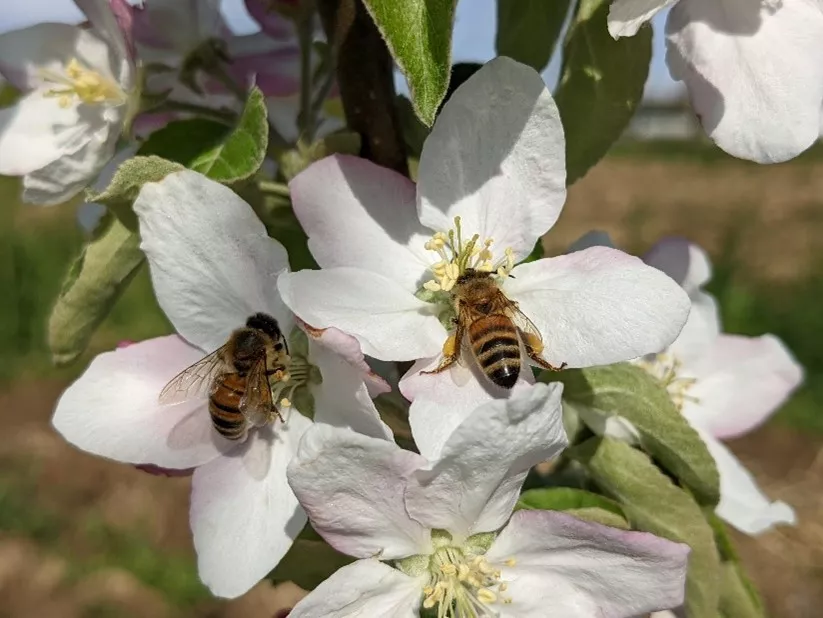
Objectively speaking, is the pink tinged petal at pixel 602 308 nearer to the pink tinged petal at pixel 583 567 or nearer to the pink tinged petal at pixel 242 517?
the pink tinged petal at pixel 583 567

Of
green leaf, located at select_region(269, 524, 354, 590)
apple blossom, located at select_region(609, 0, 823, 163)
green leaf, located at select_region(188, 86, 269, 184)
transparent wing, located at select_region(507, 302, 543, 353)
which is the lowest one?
green leaf, located at select_region(269, 524, 354, 590)

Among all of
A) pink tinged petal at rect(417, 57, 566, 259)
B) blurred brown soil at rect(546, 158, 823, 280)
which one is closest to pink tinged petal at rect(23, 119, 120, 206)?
pink tinged petal at rect(417, 57, 566, 259)

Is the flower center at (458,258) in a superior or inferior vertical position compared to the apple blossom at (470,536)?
superior

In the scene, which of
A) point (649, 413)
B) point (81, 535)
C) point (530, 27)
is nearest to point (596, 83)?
point (530, 27)

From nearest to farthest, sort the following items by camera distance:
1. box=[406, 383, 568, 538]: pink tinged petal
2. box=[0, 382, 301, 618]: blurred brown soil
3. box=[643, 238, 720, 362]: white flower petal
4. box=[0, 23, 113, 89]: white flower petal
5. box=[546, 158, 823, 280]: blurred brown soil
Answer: box=[406, 383, 568, 538]: pink tinged petal
box=[0, 23, 113, 89]: white flower petal
box=[643, 238, 720, 362]: white flower petal
box=[0, 382, 301, 618]: blurred brown soil
box=[546, 158, 823, 280]: blurred brown soil

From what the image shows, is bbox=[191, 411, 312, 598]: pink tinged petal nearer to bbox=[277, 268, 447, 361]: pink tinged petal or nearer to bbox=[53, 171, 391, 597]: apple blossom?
bbox=[53, 171, 391, 597]: apple blossom

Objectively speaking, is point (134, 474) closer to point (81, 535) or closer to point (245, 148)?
point (81, 535)

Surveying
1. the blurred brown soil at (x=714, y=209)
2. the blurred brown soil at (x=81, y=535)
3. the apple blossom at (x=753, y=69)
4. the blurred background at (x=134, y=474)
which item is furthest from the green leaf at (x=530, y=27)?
the blurred brown soil at (x=714, y=209)
